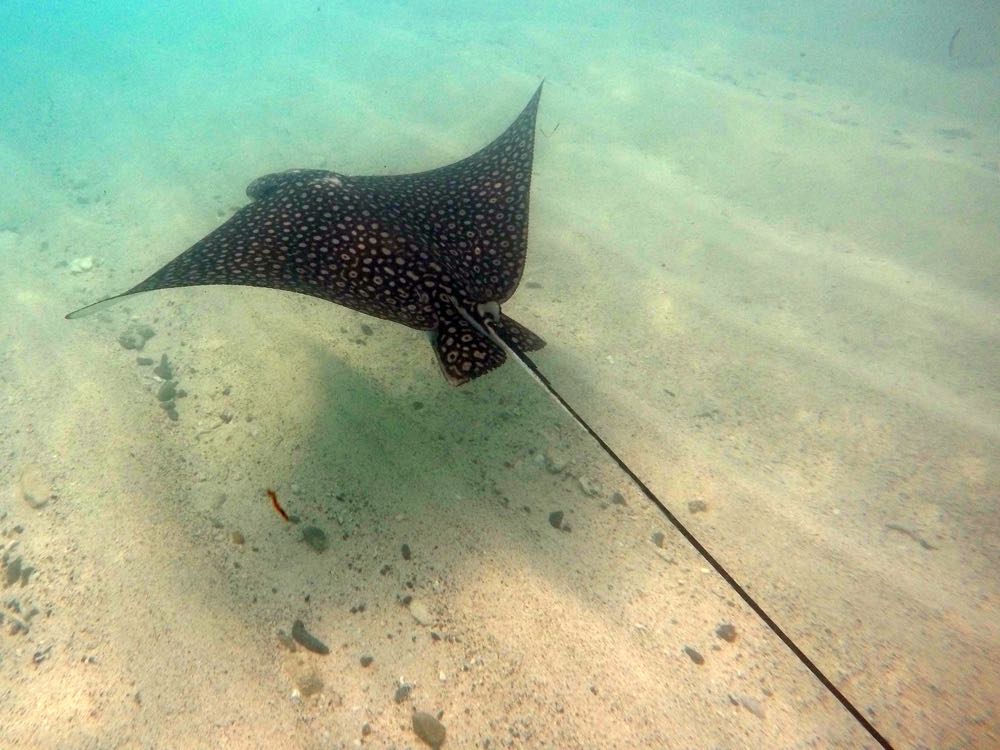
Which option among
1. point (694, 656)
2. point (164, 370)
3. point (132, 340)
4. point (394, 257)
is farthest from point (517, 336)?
point (132, 340)

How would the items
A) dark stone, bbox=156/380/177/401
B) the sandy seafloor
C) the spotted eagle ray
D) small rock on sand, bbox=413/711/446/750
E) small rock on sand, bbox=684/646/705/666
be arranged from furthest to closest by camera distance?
1. dark stone, bbox=156/380/177/401
2. the spotted eagle ray
3. small rock on sand, bbox=684/646/705/666
4. the sandy seafloor
5. small rock on sand, bbox=413/711/446/750

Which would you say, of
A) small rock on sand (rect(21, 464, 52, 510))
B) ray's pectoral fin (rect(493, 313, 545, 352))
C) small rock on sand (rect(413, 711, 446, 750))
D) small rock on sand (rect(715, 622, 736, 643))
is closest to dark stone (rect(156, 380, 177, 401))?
small rock on sand (rect(21, 464, 52, 510))

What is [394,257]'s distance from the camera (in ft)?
11.0

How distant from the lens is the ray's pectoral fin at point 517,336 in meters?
3.12

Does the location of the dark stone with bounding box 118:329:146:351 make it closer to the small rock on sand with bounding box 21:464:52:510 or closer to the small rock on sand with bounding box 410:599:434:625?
the small rock on sand with bounding box 21:464:52:510

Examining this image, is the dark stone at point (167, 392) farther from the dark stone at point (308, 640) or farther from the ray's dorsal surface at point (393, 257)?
the dark stone at point (308, 640)

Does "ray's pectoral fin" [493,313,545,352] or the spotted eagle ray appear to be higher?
the spotted eagle ray

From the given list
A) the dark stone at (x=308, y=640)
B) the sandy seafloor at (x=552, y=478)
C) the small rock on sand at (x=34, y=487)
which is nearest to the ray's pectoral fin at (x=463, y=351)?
the sandy seafloor at (x=552, y=478)

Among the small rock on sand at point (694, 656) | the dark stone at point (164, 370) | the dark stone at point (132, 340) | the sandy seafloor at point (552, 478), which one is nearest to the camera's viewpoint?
the sandy seafloor at point (552, 478)

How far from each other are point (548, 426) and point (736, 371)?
2.10 meters

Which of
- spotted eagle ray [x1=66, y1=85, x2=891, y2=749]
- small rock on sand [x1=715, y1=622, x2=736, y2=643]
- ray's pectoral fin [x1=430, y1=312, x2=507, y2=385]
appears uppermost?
spotted eagle ray [x1=66, y1=85, x2=891, y2=749]

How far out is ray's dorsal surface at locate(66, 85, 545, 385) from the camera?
3.10 metres

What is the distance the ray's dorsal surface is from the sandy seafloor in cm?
108

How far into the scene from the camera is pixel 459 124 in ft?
31.1
